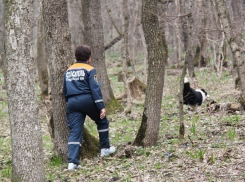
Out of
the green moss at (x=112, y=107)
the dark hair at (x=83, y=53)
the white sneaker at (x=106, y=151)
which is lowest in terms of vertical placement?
the white sneaker at (x=106, y=151)

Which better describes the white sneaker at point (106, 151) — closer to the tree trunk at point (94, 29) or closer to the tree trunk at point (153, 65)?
the tree trunk at point (153, 65)

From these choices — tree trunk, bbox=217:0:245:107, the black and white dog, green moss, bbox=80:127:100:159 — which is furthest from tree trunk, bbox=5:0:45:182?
the black and white dog

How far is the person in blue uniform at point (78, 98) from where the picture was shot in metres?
5.86

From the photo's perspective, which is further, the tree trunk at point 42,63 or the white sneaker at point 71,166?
the tree trunk at point 42,63

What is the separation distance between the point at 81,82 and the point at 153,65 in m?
1.35

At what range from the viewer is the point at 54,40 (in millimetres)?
6086

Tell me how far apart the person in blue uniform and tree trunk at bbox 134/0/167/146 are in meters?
0.92

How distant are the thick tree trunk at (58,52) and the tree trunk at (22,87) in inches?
63.6

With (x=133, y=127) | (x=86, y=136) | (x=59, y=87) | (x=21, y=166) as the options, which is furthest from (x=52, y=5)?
(x=133, y=127)

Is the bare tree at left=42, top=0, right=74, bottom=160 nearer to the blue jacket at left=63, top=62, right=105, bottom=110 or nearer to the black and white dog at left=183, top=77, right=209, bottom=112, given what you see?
the blue jacket at left=63, top=62, right=105, bottom=110

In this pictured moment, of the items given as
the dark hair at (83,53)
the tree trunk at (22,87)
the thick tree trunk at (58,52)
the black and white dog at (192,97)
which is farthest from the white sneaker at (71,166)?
the black and white dog at (192,97)

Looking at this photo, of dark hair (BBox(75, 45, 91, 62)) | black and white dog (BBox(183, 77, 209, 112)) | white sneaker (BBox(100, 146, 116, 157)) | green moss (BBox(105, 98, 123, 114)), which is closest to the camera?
dark hair (BBox(75, 45, 91, 62))

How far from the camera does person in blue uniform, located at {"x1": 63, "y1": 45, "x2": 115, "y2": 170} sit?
586cm

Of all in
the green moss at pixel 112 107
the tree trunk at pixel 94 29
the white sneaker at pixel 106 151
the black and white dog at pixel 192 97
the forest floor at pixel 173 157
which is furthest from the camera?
the green moss at pixel 112 107
